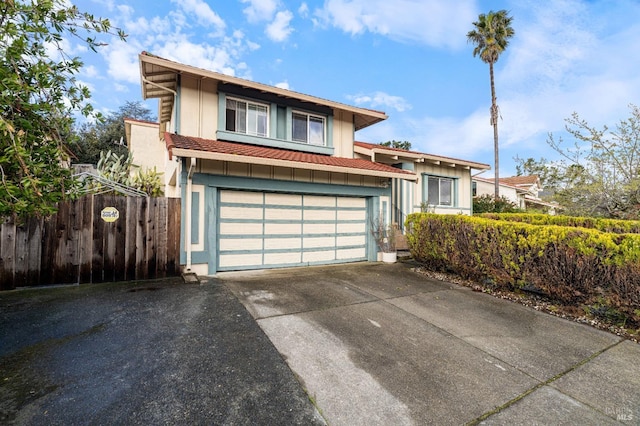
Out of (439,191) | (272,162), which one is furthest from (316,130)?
(439,191)

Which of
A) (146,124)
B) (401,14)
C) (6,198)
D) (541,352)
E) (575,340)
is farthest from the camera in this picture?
(146,124)

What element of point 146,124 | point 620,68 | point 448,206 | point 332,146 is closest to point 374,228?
point 332,146

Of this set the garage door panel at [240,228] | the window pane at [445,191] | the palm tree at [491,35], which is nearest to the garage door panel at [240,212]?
the garage door panel at [240,228]

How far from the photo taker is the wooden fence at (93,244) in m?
4.99

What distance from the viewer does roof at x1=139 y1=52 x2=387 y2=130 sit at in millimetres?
6650

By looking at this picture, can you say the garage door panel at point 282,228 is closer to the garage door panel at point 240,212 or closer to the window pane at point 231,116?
the garage door panel at point 240,212

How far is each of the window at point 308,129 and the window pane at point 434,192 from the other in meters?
5.42

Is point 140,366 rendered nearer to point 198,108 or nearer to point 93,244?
point 93,244

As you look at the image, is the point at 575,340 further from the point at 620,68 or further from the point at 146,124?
the point at 146,124

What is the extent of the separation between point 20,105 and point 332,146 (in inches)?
302

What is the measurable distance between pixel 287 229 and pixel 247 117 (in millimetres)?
3484

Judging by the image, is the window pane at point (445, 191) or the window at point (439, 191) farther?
the window pane at point (445, 191)

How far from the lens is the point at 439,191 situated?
468 inches

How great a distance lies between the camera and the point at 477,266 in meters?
6.11
